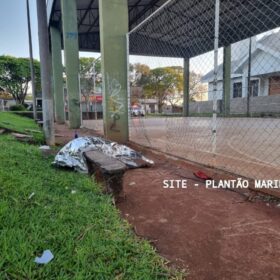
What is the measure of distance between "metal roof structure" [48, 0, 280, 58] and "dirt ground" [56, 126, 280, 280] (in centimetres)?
972

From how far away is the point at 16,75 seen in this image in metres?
35.2

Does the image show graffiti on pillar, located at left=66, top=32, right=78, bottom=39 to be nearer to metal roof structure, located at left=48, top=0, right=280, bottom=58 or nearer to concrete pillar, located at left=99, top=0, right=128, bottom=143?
metal roof structure, located at left=48, top=0, right=280, bottom=58

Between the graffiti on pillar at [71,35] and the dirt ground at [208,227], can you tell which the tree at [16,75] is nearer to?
the graffiti on pillar at [71,35]

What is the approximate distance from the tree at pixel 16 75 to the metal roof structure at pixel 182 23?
62.9ft

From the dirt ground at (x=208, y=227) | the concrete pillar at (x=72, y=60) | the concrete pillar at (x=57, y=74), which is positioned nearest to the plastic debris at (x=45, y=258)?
the dirt ground at (x=208, y=227)

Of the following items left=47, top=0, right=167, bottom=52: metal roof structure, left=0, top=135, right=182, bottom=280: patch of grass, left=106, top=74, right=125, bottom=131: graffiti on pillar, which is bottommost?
left=0, top=135, right=182, bottom=280: patch of grass

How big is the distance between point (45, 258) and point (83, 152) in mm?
2419

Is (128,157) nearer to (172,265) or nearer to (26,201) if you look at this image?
(26,201)

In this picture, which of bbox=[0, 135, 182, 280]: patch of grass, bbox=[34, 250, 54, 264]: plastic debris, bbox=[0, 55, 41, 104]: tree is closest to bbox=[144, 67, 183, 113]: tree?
bbox=[0, 135, 182, 280]: patch of grass

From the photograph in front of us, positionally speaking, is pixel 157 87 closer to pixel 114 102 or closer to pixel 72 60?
pixel 114 102

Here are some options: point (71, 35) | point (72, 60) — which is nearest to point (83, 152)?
point (72, 60)

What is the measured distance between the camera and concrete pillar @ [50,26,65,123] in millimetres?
16328

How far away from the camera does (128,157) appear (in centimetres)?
462

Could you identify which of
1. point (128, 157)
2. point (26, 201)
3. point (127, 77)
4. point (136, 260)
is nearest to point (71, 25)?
point (127, 77)
